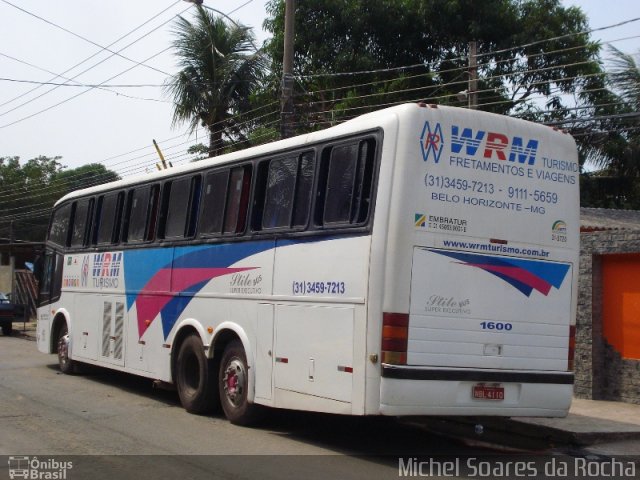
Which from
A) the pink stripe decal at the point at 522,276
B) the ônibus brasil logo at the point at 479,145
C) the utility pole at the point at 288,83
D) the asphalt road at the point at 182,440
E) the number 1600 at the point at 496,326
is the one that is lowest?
the asphalt road at the point at 182,440

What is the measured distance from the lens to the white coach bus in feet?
26.9

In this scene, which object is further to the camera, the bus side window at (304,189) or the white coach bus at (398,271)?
the bus side window at (304,189)

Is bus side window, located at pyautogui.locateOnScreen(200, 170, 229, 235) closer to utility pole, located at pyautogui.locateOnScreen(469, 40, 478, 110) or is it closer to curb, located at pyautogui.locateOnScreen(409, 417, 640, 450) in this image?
curb, located at pyautogui.locateOnScreen(409, 417, 640, 450)

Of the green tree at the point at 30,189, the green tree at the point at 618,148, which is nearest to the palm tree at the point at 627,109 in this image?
the green tree at the point at 618,148

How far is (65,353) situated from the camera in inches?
627

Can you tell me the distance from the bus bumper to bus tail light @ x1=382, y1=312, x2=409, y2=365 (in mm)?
89

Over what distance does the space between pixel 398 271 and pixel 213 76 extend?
56.0 ft

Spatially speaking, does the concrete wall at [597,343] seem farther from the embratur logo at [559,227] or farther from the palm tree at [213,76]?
the palm tree at [213,76]

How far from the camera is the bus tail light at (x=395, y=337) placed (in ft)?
26.5

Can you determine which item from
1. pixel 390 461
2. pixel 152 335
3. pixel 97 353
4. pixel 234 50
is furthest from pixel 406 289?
pixel 234 50

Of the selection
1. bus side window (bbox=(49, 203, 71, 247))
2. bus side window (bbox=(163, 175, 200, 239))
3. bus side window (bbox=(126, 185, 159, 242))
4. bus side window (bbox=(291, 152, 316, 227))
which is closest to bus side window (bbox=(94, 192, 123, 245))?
bus side window (bbox=(126, 185, 159, 242))

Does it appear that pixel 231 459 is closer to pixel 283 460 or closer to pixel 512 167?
pixel 283 460

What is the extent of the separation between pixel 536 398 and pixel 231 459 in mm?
3223

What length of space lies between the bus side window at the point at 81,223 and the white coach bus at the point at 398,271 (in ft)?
16.7
